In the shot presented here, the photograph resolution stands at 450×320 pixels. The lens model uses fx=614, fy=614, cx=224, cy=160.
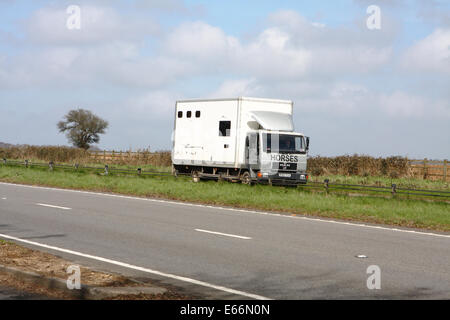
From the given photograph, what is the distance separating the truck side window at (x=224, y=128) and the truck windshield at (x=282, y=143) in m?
2.03

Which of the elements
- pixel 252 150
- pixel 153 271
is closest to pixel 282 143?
pixel 252 150

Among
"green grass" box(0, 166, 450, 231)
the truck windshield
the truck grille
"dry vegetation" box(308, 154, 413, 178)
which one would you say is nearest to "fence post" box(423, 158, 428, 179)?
"dry vegetation" box(308, 154, 413, 178)

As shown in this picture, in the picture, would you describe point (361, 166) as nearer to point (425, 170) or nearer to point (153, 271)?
point (425, 170)

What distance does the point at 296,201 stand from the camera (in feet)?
67.1

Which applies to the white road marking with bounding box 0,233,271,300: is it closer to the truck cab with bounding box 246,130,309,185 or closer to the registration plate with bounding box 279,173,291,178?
the truck cab with bounding box 246,130,309,185

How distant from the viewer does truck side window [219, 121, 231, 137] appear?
29408 millimetres

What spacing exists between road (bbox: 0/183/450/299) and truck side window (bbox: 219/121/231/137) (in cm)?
1086

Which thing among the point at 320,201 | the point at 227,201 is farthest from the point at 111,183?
the point at 320,201

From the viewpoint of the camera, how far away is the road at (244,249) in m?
8.12

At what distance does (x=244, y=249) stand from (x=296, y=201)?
9.40 metres

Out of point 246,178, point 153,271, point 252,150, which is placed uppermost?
point 252,150

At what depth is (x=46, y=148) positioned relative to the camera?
65.4m
